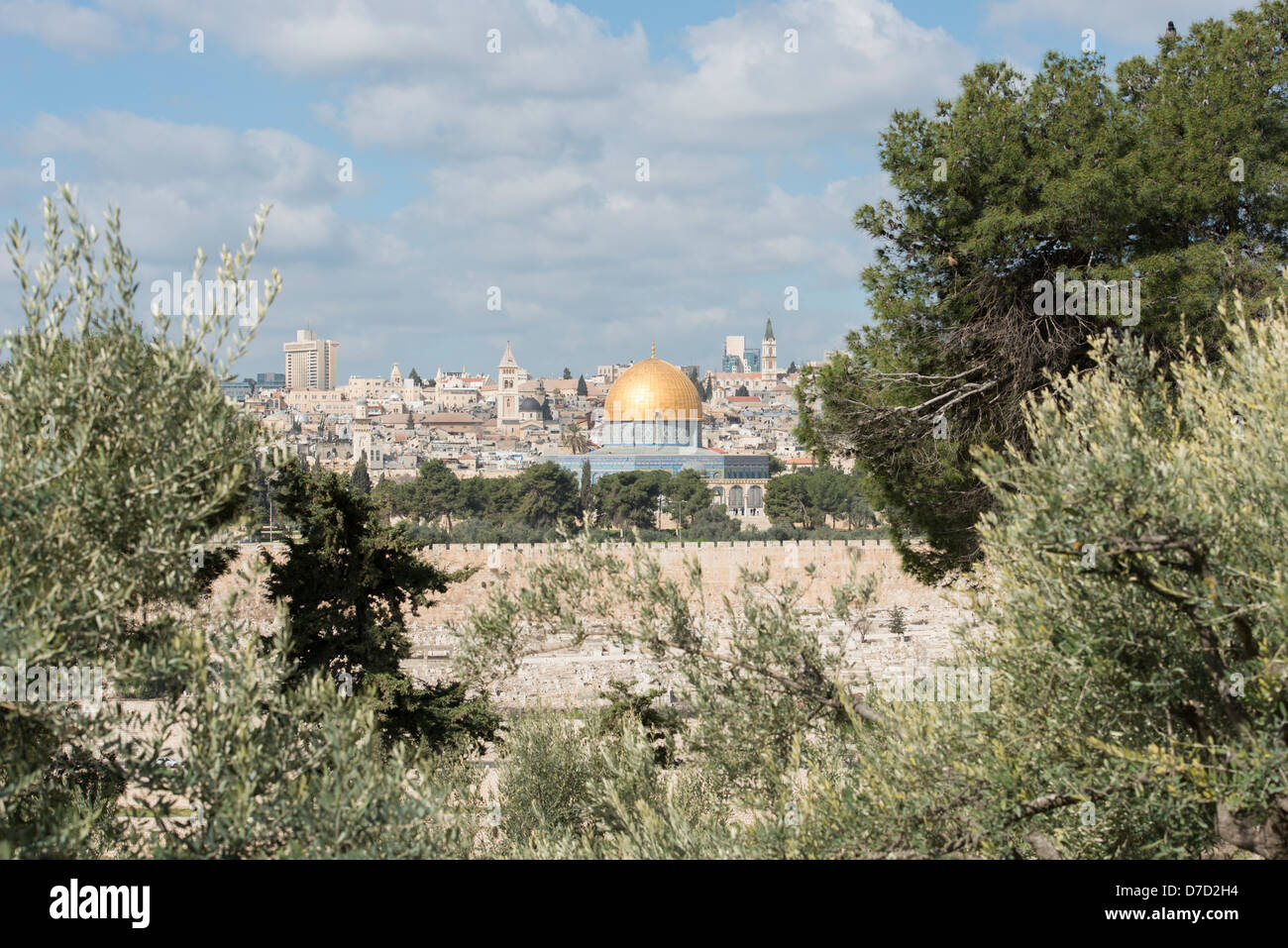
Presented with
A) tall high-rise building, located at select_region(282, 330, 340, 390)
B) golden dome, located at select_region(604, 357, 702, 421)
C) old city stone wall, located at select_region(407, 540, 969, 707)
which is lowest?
old city stone wall, located at select_region(407, 540, 969, 707)

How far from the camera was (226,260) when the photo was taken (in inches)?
147

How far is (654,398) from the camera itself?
5894cm

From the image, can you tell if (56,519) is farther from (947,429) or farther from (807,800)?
(947,429)

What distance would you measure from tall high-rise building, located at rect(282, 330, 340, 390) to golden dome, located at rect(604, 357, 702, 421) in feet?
361

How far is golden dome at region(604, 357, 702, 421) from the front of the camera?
5872 centimetres

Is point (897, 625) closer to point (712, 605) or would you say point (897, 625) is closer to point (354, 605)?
point (712, 605)

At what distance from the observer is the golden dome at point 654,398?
193 ft

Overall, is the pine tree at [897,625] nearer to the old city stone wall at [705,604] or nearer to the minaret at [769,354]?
the old city stone wall at [705,604]

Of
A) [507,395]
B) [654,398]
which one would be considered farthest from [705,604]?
[507,395]

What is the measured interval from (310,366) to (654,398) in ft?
378

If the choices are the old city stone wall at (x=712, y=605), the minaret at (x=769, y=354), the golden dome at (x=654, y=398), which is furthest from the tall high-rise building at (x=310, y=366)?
the old city stone wall at (x=712, y=605)

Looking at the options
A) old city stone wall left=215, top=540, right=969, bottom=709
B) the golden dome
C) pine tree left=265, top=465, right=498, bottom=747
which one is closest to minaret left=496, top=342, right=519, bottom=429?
the golden dome

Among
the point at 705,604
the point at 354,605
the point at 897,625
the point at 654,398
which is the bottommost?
the point at 897,625

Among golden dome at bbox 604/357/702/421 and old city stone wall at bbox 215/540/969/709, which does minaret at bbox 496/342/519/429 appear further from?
old city stone wall at bbox 215/540/969/709
